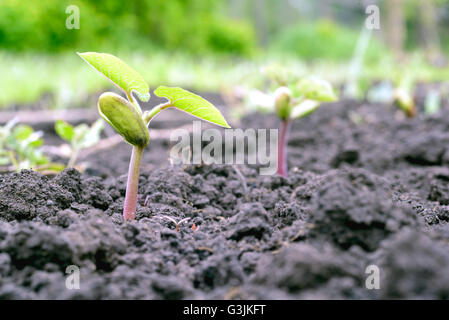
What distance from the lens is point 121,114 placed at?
88cm

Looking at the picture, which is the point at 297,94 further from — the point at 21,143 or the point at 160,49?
the point at 160,49

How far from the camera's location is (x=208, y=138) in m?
2.41

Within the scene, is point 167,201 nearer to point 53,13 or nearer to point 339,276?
point 339,276

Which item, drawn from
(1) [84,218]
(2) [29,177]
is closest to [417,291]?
(1) [84,218]

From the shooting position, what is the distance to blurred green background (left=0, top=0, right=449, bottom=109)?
4664 millimetres

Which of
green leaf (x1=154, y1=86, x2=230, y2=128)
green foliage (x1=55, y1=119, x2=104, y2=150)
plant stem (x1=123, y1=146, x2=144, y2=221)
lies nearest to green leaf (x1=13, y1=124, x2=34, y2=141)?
green foliage (x1=55, y1=119, x2=104, y2=150)

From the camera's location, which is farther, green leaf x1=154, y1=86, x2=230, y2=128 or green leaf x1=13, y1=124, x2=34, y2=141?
green leaf x1=13, y1=124, x2=34, y2=141

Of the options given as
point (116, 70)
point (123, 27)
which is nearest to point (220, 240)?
point (116, 70)

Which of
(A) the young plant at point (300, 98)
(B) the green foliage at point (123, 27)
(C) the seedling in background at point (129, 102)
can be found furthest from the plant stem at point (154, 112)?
(B) the green foliage at point (123, 27)

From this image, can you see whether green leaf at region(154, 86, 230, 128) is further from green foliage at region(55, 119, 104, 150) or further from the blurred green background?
the blurred green background

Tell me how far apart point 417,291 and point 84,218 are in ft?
2.03

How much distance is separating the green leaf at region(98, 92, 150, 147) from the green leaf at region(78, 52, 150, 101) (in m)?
0.04

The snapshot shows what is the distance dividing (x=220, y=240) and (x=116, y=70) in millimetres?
398

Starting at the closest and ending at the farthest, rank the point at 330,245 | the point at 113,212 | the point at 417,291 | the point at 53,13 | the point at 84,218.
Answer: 1. the point at 417,291
2. the point at 330,245
3. the point at 84,218
4. the point at 113,212
5. the point at 53,13
